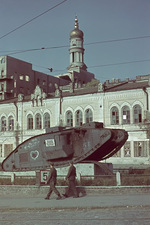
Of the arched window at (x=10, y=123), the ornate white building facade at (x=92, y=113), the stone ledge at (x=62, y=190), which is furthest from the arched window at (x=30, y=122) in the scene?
the stone ledge at (x=62, y=190)

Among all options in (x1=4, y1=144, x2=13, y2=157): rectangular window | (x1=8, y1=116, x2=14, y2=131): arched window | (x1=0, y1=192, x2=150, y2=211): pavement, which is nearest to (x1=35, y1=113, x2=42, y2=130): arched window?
(x1=8, y1=116, x2=14, y2=131): arched window

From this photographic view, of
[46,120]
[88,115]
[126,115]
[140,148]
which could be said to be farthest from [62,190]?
[46,120]

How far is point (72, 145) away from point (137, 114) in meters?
18.1

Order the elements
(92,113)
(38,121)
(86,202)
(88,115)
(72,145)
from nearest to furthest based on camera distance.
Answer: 1. (86,202)
2. (72,145)
3. (92,113)
4. (88,115)
5. (38,121)

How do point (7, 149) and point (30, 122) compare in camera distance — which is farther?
point (7, 149)

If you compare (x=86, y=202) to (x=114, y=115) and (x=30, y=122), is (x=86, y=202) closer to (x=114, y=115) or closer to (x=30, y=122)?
(x=114, y=115)

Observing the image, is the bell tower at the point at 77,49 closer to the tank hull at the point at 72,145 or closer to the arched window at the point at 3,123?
the arched window at the point at 3,123

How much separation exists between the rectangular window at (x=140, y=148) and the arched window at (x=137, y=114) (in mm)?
2529

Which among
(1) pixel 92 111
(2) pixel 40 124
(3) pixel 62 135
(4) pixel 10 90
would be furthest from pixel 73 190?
(4) pixel 10 90

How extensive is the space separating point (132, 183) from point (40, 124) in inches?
1132

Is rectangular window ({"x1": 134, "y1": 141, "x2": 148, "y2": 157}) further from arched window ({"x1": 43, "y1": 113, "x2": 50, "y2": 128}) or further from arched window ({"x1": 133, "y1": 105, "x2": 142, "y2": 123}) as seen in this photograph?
arched window ({"x1": 43, "y1": 113, "x2": 50, "y2": 128})

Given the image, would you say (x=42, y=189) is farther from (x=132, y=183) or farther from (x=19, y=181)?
(x=132, y=183)

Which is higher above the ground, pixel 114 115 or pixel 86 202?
pixel 114 115

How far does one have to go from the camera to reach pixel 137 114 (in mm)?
36156
